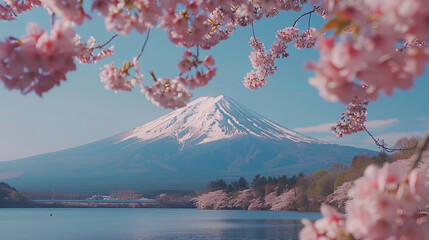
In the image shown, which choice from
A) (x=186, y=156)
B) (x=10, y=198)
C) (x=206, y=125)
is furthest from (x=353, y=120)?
(x=186, y=156)

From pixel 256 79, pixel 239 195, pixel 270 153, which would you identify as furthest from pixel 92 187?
pixel 256 79

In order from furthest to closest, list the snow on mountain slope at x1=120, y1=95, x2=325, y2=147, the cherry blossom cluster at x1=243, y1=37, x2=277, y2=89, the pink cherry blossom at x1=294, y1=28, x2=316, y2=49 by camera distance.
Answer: the snow on mountain slope at x1=120, y1=95, x2=325, y2=147
the pink cherry blossom at x1=294, y1=28, x2=316, y2=49
the cherry blossom cluster at x1=243, y1=37, x2=277, y2=89

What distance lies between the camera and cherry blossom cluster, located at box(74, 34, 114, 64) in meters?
2.15

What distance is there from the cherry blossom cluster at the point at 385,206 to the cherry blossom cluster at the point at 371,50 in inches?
7.5

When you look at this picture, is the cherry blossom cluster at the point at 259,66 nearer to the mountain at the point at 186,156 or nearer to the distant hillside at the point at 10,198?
the distant hillside at the point at 10,198

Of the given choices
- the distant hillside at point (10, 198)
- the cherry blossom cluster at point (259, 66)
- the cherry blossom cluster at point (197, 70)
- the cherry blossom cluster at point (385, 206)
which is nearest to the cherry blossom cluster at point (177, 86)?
the cherry blossom cluster at point (197, 70)

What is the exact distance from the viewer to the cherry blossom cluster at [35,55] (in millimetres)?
1241

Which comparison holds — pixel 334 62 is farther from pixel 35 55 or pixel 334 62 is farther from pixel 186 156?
pixel 186 156

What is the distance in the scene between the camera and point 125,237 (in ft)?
74.6

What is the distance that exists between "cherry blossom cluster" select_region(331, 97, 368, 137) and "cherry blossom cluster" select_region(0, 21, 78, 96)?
3.80m

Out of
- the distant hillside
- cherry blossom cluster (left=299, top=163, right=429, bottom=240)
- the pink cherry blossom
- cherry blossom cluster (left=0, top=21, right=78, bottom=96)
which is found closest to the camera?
cherry blossom cluster (left=299, top=163, right=429, bottom=240)

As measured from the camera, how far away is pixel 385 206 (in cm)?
92

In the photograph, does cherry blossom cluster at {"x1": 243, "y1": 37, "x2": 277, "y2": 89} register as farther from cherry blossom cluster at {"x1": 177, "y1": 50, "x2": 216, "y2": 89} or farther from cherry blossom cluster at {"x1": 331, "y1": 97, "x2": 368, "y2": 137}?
cherry blossom cluster at {"x1": 177, "y1": 50, "x2": 216, "y2": 89}

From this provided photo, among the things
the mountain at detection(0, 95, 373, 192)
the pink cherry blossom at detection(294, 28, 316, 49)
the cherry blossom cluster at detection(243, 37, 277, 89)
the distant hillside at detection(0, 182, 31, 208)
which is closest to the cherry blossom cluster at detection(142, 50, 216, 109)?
the cherry blossom cluster at detection(243, 37, 277, 89)
